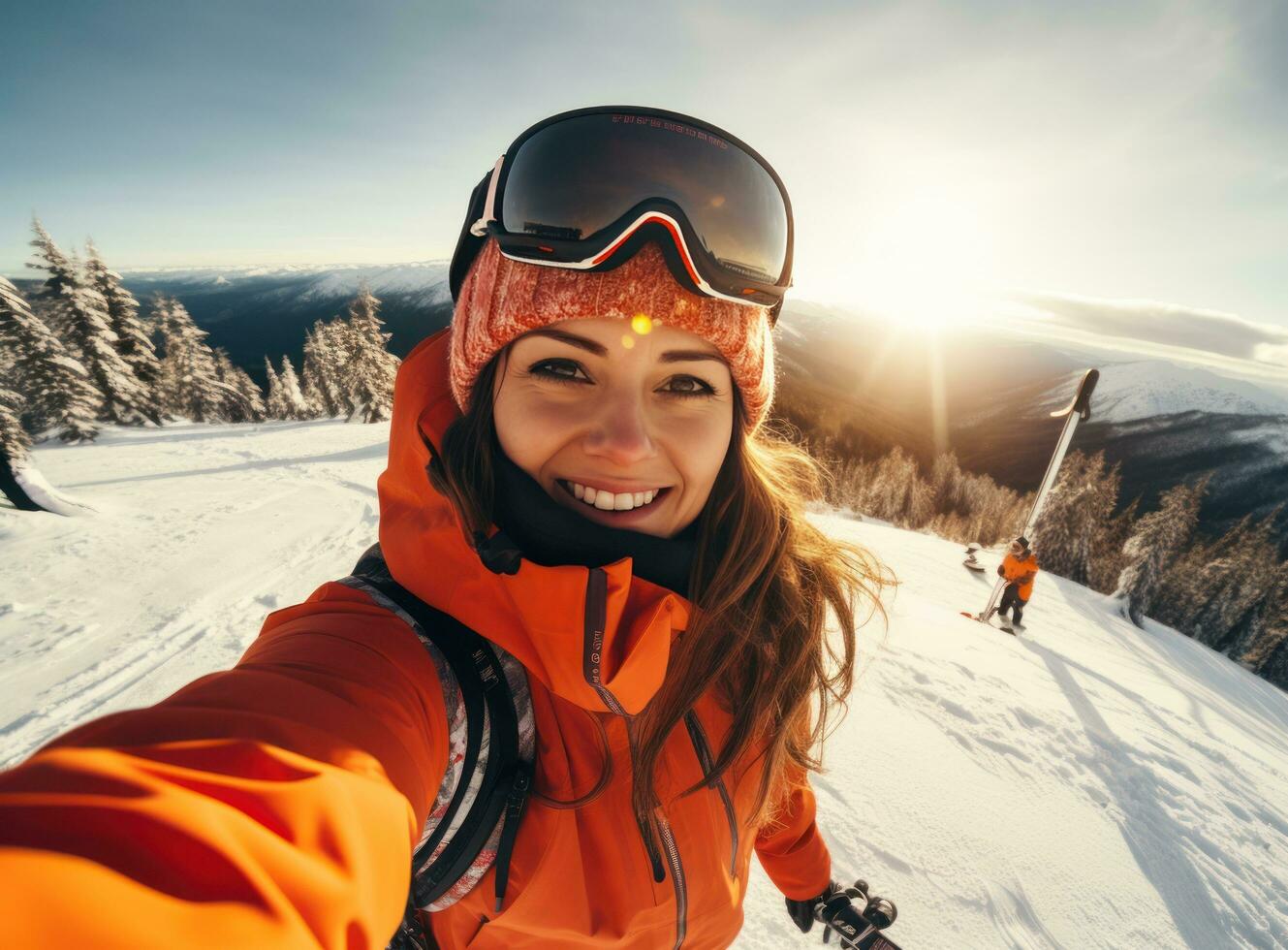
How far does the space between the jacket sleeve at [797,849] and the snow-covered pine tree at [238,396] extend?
5078cm

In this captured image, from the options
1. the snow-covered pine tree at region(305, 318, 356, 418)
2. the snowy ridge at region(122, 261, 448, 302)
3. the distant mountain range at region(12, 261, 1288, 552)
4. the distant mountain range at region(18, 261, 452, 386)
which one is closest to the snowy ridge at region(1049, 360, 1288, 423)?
the distant mountain range at region(12, 261, 1288, 552)

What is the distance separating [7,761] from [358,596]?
14.7 ft

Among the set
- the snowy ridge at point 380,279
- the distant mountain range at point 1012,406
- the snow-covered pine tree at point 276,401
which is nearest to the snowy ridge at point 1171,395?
the distant mountain range at point 1012,406

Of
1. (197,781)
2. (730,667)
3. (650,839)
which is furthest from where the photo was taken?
(730,667)

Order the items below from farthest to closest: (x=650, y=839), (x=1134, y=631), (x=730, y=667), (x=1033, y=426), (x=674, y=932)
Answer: (x=1033, y=426) < (x=1134, y=631) < (x=730, y=667) < (x=674, y=932) < (x=650, y=839)

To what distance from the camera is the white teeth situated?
5.02 ft

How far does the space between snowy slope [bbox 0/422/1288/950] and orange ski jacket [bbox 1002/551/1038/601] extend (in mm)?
774

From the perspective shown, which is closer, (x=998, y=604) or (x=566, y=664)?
(x=566, y=664)

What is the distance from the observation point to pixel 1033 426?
8069cm

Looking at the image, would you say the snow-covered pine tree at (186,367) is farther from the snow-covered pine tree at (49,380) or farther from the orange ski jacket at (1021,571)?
the orange ski jacket at (1021,571)

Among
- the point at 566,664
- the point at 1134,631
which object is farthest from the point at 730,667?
the point at 1134,631

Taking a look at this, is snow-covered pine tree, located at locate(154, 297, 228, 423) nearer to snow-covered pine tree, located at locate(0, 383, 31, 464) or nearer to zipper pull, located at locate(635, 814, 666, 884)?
snow-covered pine tree, located at locate(0, 383, 31, 464)

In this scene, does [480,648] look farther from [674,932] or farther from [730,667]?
[674,932]

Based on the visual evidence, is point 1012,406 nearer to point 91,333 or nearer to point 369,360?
point 369,360
